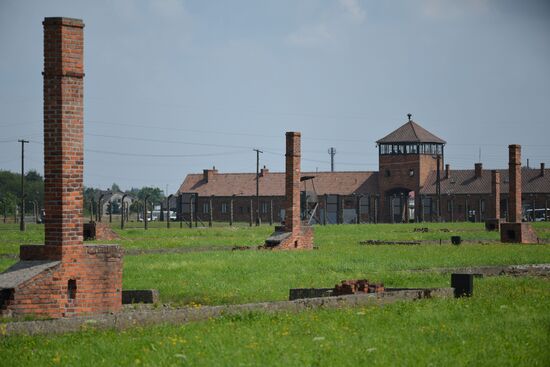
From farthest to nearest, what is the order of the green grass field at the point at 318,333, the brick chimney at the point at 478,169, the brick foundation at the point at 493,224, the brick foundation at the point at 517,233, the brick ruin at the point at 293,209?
1. the brick chimney at the point at 478,169
2. the brick foundation at the point at 493,224
3. the brick foundation at the point at 517,233
4. the brick ruin at the point at 293,209
5. the green grass field at the point at 318,333

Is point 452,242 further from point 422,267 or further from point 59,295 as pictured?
point 59,295

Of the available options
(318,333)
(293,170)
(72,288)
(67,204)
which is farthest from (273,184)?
(318,333)

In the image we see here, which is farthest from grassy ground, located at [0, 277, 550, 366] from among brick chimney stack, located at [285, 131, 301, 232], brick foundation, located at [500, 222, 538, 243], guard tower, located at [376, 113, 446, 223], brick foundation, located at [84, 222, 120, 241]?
guard tower, located at [376, 113, 446, 223]

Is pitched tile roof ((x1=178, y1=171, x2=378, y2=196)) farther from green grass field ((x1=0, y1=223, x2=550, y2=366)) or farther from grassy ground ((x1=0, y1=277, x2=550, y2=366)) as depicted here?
grassy ground ((x1=0, y1=277, x2=550, y2=366))

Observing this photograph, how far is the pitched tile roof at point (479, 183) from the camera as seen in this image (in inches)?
3406

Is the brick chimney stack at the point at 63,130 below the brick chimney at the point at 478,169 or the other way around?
below

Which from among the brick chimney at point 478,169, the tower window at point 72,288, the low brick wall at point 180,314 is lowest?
the low brick wall at point 180,314

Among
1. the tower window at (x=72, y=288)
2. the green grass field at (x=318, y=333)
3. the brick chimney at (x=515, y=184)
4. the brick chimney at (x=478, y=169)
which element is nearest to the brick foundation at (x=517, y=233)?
the brick chimney at (x=515, y=184)

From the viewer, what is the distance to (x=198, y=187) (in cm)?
9481

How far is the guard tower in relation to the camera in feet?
288

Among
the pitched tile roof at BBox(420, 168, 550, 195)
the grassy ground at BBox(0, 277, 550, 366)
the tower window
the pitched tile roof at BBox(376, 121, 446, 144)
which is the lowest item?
the grassy ground at BBox(0, 277, 550, 366)

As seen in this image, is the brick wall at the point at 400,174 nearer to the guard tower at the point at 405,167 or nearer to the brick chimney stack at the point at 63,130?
the guard tower at the point at 405,167

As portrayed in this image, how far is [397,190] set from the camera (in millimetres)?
90188

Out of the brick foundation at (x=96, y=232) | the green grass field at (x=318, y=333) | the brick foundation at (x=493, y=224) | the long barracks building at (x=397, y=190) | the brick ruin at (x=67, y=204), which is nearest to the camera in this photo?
the green grass field at (x=318, y=333)
